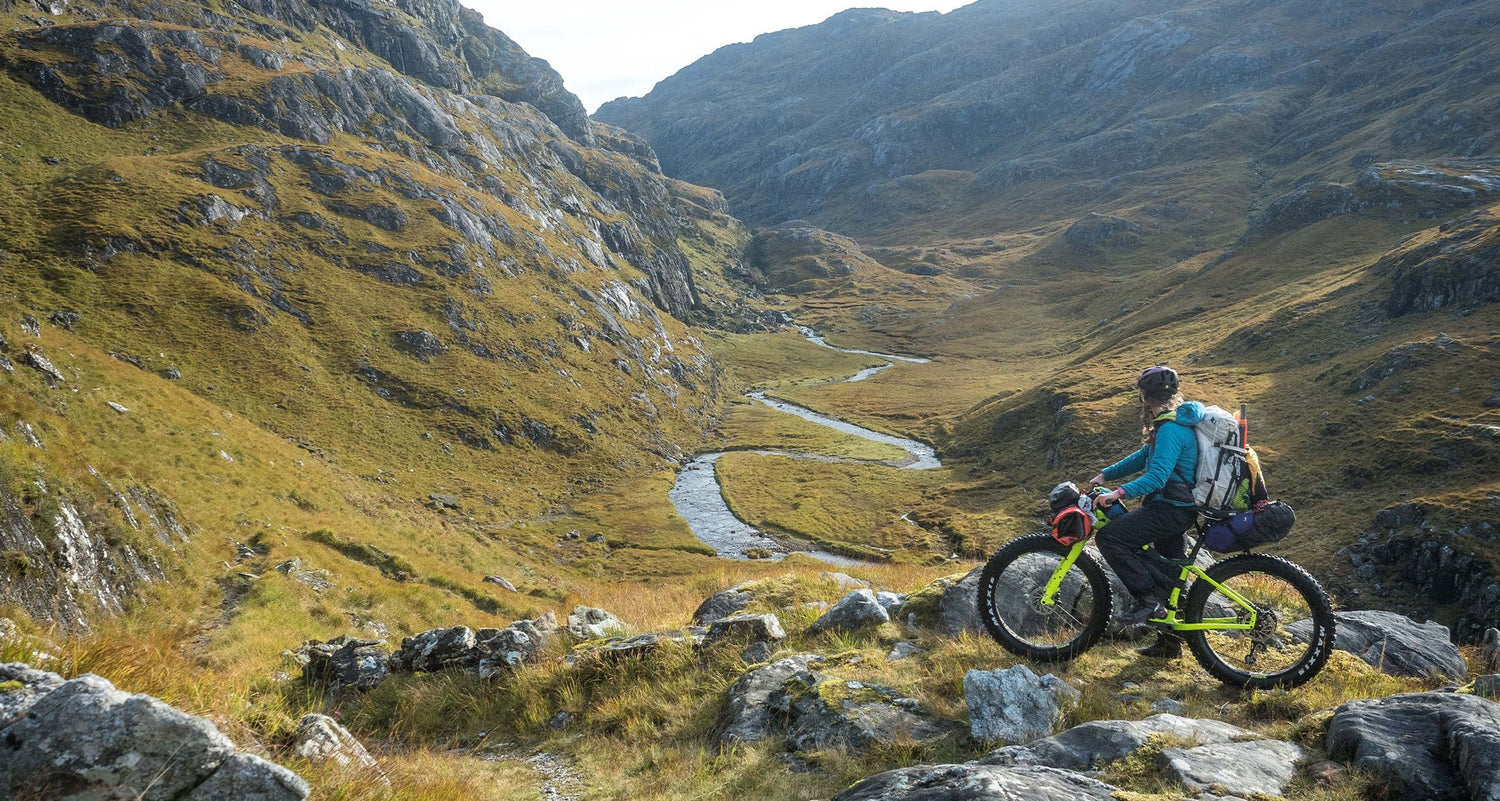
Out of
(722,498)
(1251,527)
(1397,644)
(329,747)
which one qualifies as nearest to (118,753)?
(329,747)

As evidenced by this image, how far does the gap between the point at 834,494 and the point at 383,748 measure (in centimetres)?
8483

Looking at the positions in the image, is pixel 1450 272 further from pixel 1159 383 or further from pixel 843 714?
pixel 843 714

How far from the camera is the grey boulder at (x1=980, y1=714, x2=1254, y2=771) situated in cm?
579

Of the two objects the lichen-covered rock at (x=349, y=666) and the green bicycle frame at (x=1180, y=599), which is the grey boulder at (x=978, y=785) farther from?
the lichen-covered rock at (x=349, y=666)

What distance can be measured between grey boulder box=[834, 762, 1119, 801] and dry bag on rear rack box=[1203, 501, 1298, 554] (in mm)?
4386

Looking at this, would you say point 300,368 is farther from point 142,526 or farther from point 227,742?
point 227,742

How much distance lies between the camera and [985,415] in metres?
113

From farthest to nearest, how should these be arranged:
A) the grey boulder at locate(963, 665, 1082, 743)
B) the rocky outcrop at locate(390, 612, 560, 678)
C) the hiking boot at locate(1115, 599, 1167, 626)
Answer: the rocky outcrop at locate(390, 612, 560, 678) → the hiking boot at locate(1115, 599, 1167, 626) → the grey boulder at locate(963, 665, 1082, 743)

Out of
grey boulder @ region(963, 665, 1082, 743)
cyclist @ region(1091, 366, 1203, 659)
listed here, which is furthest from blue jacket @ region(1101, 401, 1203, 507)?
grey boulder @ region(963, 665, 1082, 743)

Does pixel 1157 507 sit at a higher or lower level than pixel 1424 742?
higher

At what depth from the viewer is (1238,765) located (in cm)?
552

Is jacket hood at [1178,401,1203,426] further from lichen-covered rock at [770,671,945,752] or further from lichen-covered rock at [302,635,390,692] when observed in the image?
lichen-covered rock at [302,635,390,692]

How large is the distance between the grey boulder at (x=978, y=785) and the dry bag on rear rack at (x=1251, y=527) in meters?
4.39

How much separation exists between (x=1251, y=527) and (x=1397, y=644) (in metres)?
3.38
